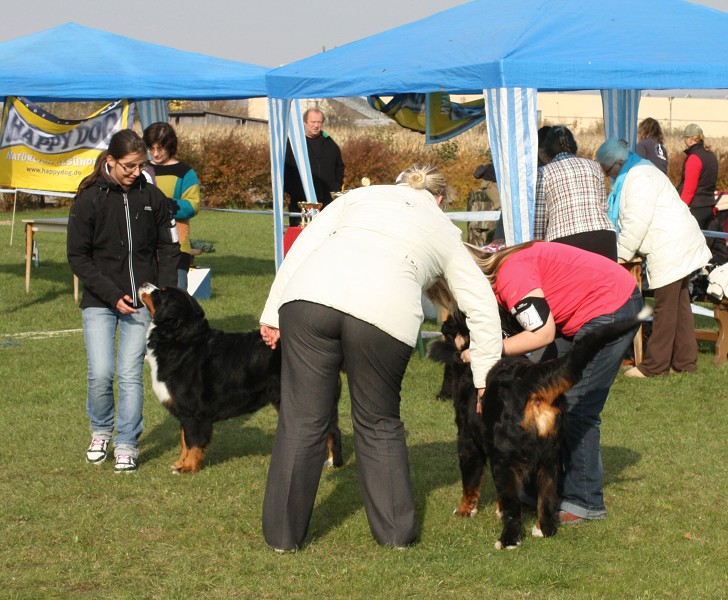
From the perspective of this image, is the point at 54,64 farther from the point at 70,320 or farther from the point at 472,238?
the point at 472,238

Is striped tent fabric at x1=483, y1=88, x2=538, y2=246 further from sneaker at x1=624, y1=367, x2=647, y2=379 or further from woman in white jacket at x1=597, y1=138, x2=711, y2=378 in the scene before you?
sneaker at x1=624, y1=367, x2=647, y2=379

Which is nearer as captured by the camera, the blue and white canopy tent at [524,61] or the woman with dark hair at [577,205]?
the woman with dark hair at [577,205]

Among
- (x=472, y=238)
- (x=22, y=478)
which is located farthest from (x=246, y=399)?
(x=472, y=238)

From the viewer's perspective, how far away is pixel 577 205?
701 centimetres

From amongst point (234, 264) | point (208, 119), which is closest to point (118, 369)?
point (234, 264)

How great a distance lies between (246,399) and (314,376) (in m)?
1.80

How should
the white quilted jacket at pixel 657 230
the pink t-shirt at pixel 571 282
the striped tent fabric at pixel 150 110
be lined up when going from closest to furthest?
the pink t-shirt at pixel 571 282 < the white quilted jacket at pixel 657 230 < the striped tent fabric at pixel 150 110

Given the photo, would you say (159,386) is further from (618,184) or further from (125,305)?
(618,184)

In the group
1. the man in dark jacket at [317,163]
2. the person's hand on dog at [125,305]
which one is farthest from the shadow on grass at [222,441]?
the man in dark jacket at [317,163]

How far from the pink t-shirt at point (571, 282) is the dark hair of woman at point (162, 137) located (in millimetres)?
4231

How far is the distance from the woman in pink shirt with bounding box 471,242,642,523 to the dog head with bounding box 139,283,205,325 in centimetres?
188

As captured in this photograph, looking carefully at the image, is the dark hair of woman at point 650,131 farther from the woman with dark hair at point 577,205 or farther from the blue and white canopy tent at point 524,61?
the woman with dark hair at point 577,205

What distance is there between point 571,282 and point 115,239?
2410mm

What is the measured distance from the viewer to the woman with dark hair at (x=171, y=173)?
7.77 m
